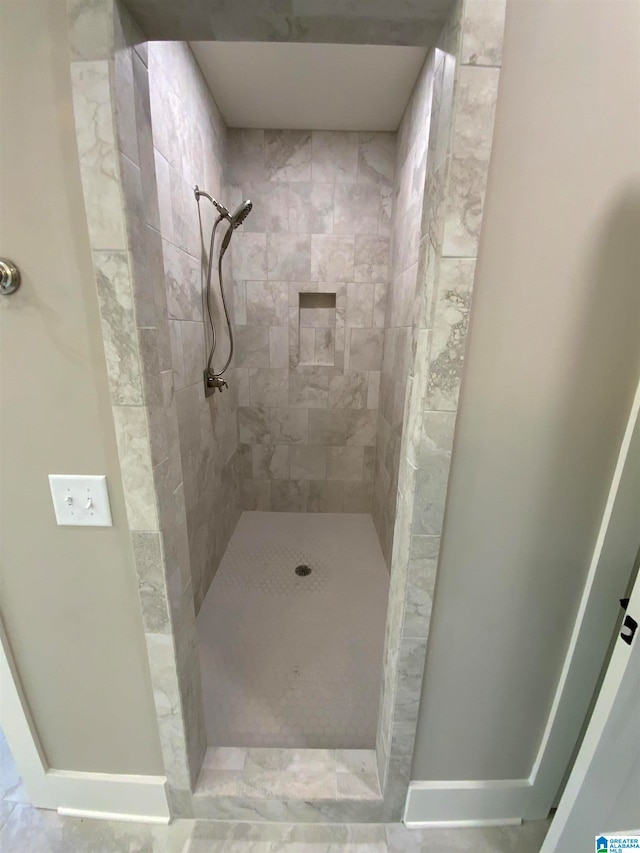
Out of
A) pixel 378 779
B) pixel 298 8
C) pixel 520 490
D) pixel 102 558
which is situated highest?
pixel 298 8

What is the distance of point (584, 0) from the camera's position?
1.89 ft

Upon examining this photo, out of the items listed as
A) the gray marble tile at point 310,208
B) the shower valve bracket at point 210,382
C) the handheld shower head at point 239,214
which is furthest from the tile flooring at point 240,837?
the gray marble tile at point 310,208

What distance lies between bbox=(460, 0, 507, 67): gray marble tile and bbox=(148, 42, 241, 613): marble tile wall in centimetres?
102

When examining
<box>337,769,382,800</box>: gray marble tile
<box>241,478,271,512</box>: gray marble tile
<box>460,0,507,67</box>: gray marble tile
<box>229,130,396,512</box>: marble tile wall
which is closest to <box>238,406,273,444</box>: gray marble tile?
<box>229,130,396,512</box>: marble tile wall

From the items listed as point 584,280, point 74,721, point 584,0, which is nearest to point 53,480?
point 74,721

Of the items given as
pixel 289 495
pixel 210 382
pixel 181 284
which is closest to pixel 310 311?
pixel 210 382

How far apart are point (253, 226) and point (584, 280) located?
214 centimetres

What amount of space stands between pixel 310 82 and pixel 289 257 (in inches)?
33.7

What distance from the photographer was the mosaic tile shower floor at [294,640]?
1296 millimetres

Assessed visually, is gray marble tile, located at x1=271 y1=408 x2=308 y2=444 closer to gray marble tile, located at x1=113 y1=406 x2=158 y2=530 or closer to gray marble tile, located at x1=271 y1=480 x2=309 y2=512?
gray marble tile, located at x1=271 y1=480 x2=309 y2=512

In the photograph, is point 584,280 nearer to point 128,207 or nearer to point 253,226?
point 128,207

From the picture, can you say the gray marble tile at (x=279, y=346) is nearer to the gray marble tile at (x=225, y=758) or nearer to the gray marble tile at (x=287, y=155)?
the gray marble tile at (x=287, y=155)

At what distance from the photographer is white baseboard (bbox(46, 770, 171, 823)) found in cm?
102

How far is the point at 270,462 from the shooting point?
2.67 meters
